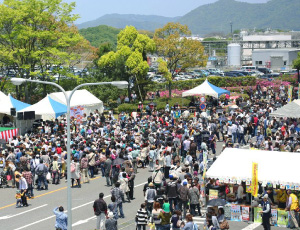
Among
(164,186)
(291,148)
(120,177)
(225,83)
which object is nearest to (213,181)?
(164,186)

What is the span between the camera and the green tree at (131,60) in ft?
152

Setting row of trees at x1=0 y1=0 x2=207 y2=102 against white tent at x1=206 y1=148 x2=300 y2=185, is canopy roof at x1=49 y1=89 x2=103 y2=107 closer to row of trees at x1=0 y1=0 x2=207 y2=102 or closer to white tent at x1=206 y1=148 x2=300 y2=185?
row of trees at x1=0 y1=0 x2=207 y2=102

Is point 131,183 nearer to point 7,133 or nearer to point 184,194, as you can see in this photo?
point 184,194

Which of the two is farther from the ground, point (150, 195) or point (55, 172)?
point (150, 195)

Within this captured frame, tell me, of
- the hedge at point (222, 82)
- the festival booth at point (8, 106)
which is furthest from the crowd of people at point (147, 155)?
the hedge at point (222, 82)

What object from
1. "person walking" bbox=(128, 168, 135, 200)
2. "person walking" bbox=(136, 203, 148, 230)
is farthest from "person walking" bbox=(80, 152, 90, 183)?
"person walking" bbox=(136, 203, 148, 230)

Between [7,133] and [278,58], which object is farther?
[278,58]

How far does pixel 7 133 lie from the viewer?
3228 cm

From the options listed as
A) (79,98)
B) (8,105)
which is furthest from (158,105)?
(8,105)

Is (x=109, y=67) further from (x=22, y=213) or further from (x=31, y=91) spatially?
(x=22, y=213)

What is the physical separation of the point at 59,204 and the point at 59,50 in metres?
28.2

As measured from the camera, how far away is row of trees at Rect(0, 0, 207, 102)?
43.7 meters

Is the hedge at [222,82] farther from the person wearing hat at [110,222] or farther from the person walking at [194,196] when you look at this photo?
the person wearing hat at [110,222]

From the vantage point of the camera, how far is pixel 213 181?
64.2ft
